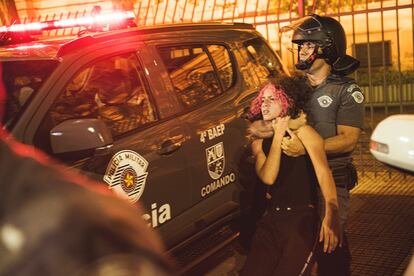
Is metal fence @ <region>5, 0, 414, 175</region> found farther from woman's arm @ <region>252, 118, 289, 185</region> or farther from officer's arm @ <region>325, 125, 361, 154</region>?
woman's arm @ <region>252, 118, 289, 185</region>

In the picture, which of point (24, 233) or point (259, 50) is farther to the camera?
point (259, 50)

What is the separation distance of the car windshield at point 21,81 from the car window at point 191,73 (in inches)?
35.0

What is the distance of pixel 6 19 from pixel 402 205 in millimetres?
6134

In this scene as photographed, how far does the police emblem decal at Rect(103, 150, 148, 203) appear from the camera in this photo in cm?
324

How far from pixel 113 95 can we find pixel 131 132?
39 centimetres

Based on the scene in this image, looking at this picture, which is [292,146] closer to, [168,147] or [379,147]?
[168,147]

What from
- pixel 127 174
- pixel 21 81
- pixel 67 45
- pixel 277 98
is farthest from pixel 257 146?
pixel 21 81

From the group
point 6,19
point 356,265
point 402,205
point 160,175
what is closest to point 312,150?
point 160,175

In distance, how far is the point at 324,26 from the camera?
3.84 metres

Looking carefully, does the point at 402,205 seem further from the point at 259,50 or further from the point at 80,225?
the point at 80,225

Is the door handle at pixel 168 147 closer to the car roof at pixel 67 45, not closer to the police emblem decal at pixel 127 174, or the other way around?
the police emblem decal at pixel 127 174

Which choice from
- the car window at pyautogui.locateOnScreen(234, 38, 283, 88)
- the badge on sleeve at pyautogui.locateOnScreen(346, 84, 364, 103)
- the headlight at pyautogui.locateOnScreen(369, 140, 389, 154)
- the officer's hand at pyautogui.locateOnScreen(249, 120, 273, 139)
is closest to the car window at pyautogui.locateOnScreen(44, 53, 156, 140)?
Answer: the officer's hand at pyautogui.locateOnScreen(249, 120, 273, 139)

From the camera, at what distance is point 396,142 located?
7.57ft

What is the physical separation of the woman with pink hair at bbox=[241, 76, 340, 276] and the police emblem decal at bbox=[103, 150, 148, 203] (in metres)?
0.68
